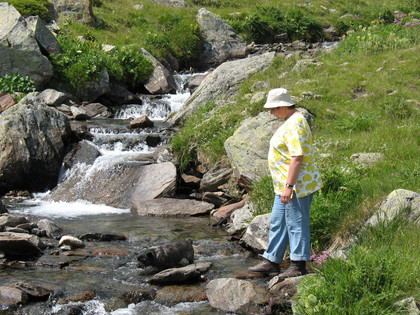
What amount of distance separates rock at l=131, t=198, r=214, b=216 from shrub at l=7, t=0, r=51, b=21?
55.8 ft

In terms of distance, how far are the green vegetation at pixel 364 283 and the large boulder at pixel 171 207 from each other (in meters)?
5.83

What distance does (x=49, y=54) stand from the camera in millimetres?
20906

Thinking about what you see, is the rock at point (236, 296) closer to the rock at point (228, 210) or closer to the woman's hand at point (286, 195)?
the woman's hand at point (286, 195)

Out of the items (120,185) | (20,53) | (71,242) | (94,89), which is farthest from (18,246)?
(20,53)

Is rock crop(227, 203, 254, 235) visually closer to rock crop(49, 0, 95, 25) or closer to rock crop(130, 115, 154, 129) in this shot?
rock crop(130, 115, 154, 129)

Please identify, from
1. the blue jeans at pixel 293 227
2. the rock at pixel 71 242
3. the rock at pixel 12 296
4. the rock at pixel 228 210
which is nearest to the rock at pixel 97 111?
the rock at pixel 228 210

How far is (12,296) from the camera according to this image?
233 inches

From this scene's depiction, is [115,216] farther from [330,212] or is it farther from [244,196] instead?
[330,212]

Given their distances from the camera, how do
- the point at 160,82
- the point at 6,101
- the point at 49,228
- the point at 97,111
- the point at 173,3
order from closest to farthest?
the point at 49,228 → the point at 6,101 → the point at 97,111 → the point at 160,82 → the point at 173,3

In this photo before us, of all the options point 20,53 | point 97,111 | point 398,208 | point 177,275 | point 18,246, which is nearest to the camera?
point 398,208

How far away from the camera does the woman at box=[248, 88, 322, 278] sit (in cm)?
569

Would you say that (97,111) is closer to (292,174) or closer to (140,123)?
(140,123)

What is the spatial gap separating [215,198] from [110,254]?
157 inches

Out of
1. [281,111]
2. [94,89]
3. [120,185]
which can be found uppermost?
[281,111]
